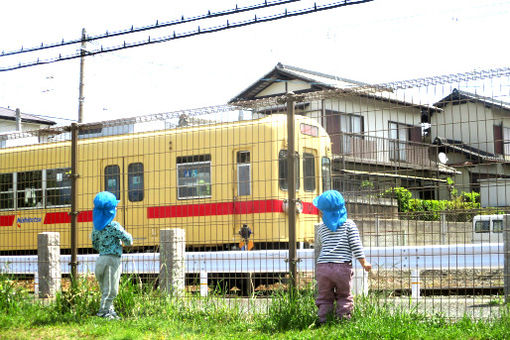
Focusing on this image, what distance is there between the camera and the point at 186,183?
11422mm

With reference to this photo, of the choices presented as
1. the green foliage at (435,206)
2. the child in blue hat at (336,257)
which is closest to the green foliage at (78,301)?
the child in blue hat at (336,257)

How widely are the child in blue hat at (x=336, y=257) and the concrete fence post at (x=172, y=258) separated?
7.62 feet

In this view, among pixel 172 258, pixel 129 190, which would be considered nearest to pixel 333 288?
pixel 172 258

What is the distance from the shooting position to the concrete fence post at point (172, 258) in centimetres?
856

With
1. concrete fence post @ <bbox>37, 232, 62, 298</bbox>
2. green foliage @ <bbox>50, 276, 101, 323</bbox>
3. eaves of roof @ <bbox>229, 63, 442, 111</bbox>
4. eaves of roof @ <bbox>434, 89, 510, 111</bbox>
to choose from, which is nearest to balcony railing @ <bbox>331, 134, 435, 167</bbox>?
eaves of roof @ <bbox>434, 89, 510, 111</bbox>

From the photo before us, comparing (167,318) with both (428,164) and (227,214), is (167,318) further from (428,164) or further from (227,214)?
(428,164)

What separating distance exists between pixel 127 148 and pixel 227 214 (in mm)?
4516

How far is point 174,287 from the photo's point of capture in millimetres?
8344

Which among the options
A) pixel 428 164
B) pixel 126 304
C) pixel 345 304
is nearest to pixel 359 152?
pixel 428 164

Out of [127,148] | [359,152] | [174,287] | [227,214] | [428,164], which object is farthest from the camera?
[127,148]

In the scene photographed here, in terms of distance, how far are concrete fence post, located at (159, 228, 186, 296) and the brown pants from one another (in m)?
2.30

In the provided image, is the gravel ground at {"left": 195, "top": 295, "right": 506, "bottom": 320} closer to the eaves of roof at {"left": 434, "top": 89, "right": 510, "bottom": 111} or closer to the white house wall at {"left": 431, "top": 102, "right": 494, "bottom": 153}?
the white house wall at {"left": 431, "top": 102, "right": 494, "bottom": 153}

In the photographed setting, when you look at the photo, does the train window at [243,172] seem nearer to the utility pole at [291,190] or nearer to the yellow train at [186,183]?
the yellow train at [186,183]

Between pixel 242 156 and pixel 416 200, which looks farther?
pixel 242 156
